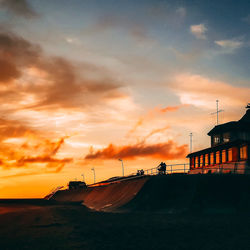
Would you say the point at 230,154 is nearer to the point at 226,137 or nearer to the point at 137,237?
the point at 226,137

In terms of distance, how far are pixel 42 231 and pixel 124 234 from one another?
5.10 metres

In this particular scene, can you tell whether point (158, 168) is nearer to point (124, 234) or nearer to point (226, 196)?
point (226, 196)

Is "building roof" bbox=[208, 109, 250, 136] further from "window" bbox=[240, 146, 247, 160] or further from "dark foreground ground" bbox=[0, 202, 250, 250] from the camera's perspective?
"dark foreground ground" bbox=[0, 202, 250, 250]

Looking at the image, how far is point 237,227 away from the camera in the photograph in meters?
21.8

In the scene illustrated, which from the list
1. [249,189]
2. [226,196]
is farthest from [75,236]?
[249,189]

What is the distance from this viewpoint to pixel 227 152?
51844 millimetres

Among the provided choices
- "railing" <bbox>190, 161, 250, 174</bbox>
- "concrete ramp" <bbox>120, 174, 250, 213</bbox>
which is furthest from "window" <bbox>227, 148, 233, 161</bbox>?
"concrete ramp" <bbox>120, 174, 250, 213</bbox>

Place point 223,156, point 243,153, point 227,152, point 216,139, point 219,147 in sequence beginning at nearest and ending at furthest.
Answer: point 243,153, point 227,152, point 223,156, point 219,147, point 216,139

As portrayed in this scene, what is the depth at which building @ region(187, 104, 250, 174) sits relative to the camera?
47.9 metres

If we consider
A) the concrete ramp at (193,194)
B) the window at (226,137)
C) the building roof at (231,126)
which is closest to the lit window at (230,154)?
the window at (226,137)

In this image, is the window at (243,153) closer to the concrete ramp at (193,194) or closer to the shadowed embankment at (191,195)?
the shadowed embankment at (191,195)

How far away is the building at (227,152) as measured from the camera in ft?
157

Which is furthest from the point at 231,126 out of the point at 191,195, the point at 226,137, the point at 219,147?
the point at 191,195

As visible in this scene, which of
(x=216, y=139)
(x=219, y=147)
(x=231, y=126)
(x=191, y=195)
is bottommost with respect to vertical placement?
(x=191, y=195)
